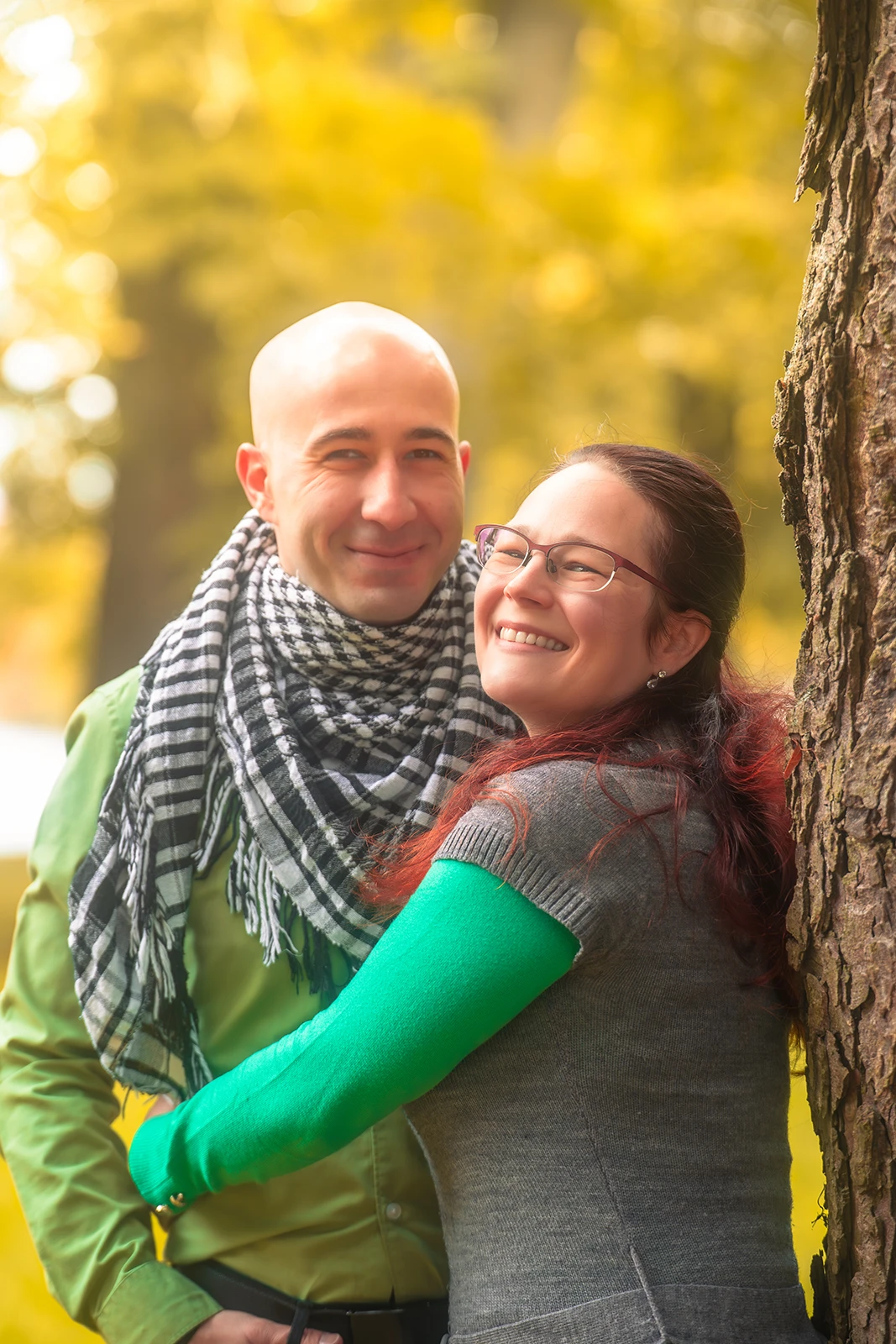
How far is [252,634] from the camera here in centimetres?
239

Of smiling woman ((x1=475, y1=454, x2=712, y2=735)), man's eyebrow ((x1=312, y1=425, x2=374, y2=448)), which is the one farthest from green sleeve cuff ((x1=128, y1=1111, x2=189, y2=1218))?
man's eyebrow ((x1=312, y1=425, x2=374, y2=448))

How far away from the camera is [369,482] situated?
241 cm

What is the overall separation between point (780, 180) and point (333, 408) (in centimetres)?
892

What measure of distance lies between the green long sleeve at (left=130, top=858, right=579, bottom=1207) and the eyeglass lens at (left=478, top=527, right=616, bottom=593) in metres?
0.48

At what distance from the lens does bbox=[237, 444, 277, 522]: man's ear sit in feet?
8.46

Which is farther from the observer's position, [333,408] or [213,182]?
[213,182]

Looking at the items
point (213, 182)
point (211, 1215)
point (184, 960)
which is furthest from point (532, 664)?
point (213, 182)

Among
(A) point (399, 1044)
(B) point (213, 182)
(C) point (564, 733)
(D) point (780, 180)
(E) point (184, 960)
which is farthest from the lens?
(D) point (780, 180)

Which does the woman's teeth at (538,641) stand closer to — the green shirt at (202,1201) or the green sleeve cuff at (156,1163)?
the green shirt at (202,1201)

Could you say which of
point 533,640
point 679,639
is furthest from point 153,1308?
point 679,639

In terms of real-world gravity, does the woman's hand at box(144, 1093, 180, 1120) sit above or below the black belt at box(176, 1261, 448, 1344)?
above

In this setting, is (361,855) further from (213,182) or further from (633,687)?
(213,182)

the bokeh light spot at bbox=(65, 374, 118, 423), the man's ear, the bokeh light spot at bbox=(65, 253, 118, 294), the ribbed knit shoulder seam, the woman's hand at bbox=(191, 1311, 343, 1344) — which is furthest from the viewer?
the bokeh light spot at bbox=(65, 374, 118, 423)

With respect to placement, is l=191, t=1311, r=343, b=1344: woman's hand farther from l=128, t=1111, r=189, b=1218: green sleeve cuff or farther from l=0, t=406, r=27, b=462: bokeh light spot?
l=0, t=406, r=27, b=462: bokeh light spot
